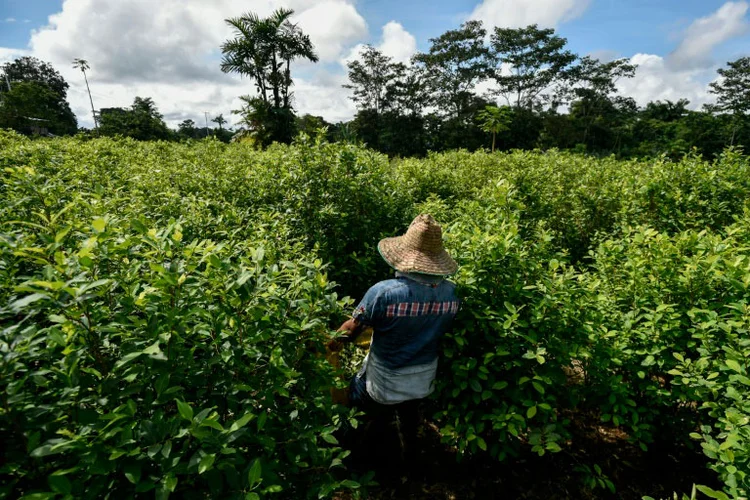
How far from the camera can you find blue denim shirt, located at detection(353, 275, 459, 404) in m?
2.27

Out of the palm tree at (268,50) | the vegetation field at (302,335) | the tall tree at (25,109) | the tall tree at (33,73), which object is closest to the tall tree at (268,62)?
the palm tree at (268,50)

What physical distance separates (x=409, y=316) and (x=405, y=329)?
0.10 meters

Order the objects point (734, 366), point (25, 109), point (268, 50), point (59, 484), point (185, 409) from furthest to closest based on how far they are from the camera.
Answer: point (25, 109), point (268, 50), point (734, 366), point (185, 409), point (59, 484)

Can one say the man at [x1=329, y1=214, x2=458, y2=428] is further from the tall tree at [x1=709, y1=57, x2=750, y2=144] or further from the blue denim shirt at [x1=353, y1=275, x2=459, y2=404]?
the tall tree at [x1=709, y1=57, x2=750, y2=144]

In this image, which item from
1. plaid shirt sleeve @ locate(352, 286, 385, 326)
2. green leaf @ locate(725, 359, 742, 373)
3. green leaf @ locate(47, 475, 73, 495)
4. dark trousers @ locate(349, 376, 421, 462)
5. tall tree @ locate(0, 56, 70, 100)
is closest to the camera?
green leaf @ locate(47, 475, 73, 495)

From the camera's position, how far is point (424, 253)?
236cm

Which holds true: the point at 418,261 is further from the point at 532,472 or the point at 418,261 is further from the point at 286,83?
the point at 286,83

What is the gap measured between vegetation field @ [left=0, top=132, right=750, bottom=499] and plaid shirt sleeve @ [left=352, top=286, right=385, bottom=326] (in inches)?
11.1

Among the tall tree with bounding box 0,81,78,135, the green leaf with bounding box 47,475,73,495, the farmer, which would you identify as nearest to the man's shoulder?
the farmer

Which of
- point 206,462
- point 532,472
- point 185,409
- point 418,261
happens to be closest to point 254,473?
point 206,462

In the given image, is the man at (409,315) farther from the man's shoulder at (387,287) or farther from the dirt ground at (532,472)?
the dirt ground at (532,472)

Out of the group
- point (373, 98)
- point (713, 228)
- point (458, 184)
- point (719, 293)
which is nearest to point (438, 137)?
point (373, 98)

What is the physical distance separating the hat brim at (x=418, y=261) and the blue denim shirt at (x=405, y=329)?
Result: 0.09 meters

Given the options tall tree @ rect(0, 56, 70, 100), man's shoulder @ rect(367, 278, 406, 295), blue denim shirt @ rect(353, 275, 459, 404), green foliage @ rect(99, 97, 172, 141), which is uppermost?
tall tree @ rect(0, 56, 70, 100)
